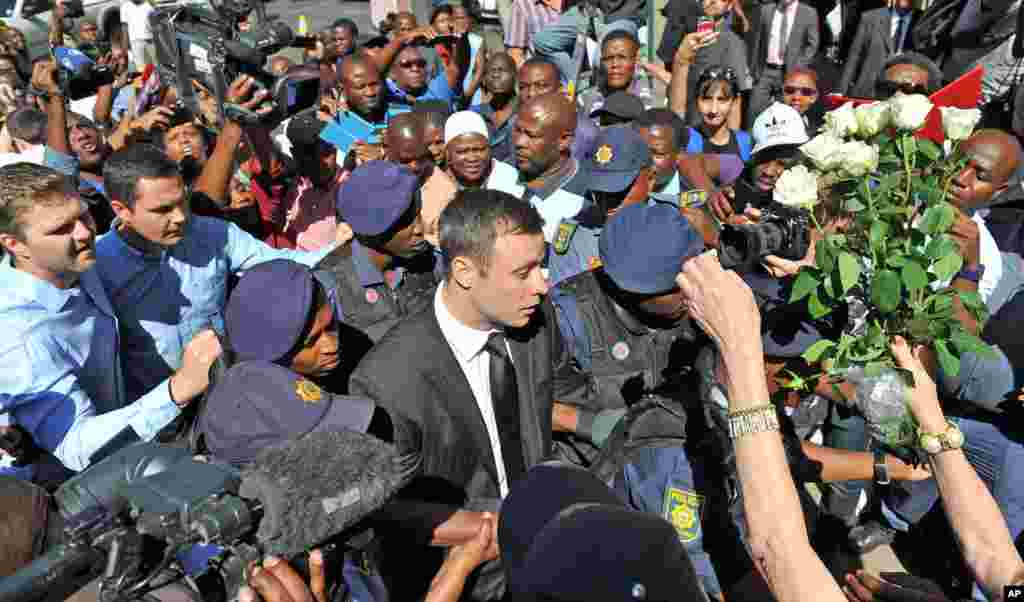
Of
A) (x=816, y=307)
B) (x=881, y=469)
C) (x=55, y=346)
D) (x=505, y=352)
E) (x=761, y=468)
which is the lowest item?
(x=881, y=469)

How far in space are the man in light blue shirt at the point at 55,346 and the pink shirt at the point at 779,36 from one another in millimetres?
7293

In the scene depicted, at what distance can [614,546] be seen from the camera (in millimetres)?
1388

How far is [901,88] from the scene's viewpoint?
5.76m

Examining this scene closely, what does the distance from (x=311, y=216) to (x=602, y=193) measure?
6.76ft

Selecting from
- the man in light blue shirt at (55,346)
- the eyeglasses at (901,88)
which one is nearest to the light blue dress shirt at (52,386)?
the man in light blue shirt at (55,346)

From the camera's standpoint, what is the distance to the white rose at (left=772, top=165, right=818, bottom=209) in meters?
2.22

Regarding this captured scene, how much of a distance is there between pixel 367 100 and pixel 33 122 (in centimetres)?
239

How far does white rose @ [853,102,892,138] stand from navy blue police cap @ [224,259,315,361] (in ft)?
5.81

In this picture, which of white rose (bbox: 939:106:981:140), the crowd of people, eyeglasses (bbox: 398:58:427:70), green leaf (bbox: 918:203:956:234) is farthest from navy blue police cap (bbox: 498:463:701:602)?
eyeglasses (bbox: 398:58:427:70)

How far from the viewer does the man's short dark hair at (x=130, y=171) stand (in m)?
3.46

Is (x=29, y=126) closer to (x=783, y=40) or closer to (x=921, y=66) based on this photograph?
(x=921, y=66)

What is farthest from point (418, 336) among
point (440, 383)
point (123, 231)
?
point (123, 231)

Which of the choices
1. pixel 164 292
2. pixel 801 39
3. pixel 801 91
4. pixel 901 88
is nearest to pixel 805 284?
pixel 164 292

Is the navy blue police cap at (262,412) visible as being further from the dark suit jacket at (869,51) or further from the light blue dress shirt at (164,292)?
the dark suit jacket at (869,51)
